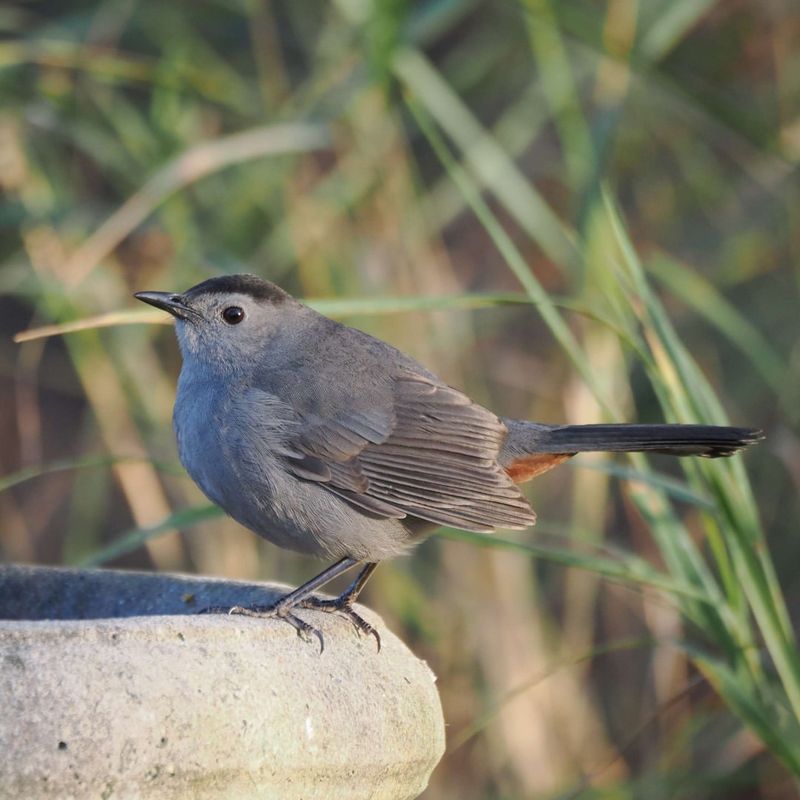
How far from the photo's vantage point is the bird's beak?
314 centimetres

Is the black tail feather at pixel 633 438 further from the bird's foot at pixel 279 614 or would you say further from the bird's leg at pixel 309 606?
the bird's foot at pixel 279 614

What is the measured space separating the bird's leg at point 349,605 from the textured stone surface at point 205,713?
4.0 inches

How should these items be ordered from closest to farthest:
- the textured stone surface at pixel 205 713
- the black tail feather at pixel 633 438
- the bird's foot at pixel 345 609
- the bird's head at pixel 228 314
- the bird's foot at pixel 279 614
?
1. the textured stone surface at pixel 205 713
2. the bird's foot at pixel 279 614
3. the bird's foot at pixel 345 609
4. the black tail feather at pixel 633 438
5. the bird's head at pixel 228 314

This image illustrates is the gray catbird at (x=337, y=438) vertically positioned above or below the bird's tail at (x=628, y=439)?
below

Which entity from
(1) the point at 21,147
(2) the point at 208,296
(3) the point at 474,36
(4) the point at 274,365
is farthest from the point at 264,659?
(3) the point at 474,36

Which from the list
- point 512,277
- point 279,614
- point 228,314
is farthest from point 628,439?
point 512,277

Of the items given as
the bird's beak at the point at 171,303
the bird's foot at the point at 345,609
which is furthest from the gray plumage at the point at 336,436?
the bird's foot at the point at 345,609

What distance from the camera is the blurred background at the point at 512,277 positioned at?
3148 mm

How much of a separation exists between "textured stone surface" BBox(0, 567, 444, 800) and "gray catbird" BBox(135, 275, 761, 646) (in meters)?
0.47

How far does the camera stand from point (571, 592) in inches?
192

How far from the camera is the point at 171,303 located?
3154 mm

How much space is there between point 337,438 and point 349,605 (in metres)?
0.47

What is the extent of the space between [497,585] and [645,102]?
86.9 inches

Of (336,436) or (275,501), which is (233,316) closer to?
(336,436)
